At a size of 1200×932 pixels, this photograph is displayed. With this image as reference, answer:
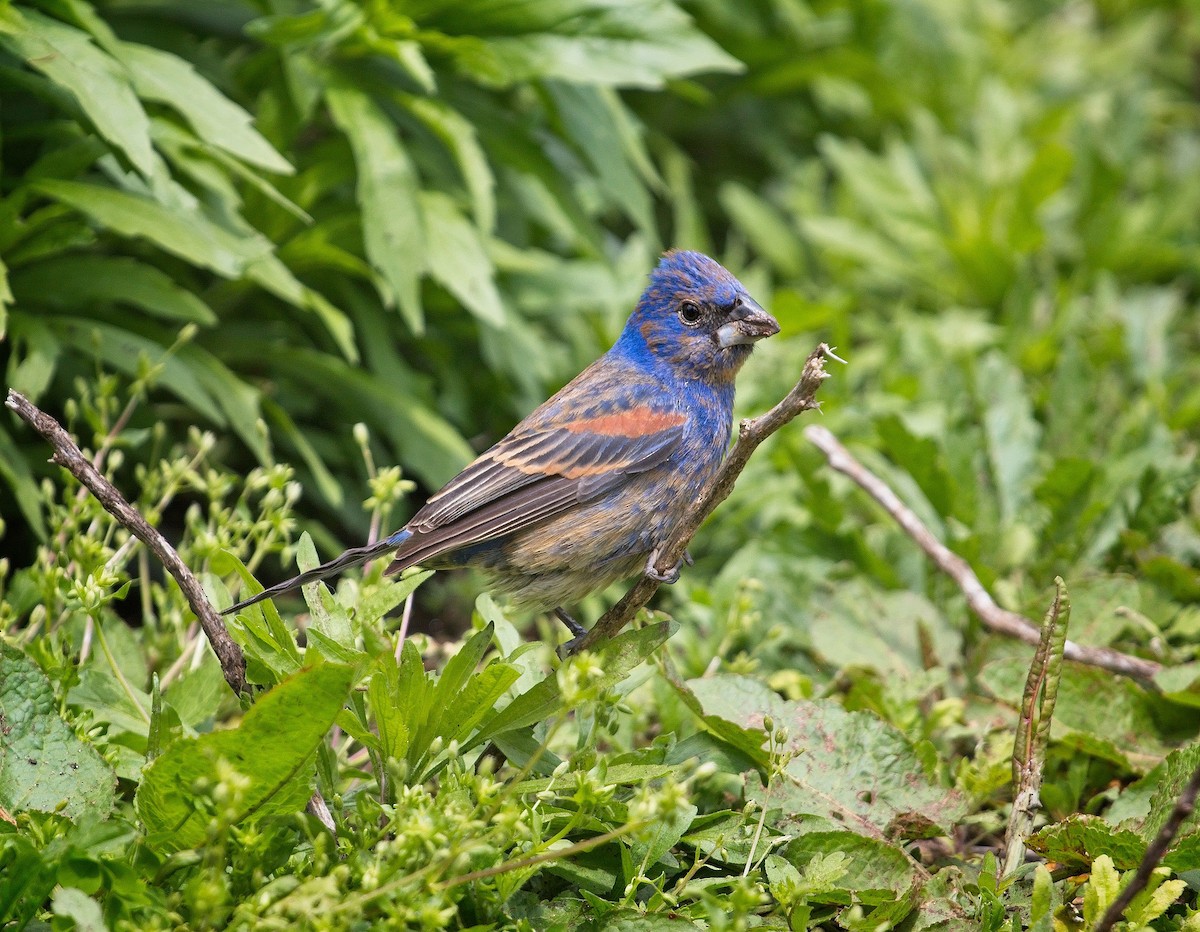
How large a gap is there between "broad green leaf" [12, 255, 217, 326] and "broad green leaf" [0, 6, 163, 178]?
51 centimetres

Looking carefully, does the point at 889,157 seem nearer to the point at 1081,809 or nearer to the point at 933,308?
the point at 933,308

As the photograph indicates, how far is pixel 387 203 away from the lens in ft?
13.3

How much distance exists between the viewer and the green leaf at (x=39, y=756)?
8.43 ft

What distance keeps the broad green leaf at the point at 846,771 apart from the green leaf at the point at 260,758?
1079 mm

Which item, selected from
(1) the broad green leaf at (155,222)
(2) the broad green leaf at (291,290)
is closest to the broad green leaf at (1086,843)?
(2) the broad green leaf at (291,290)

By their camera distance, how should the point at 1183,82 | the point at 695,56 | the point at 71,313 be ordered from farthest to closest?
the point at 1183,82 < the point at 695,56 < the point at 71,313

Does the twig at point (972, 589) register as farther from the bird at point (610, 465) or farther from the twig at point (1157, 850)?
the twig at point (1157, 850)

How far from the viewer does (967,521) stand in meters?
4.20

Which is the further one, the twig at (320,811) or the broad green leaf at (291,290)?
the broad green leaf at (291,290)

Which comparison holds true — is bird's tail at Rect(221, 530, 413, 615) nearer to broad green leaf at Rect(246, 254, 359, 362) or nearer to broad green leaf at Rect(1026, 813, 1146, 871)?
broad green leaf at Rect(246, 254, 359, 362)

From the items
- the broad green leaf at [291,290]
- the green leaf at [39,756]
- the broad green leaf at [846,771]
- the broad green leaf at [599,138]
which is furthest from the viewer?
the broad green leaf at [599,138]

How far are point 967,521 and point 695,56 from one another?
1.90 metres

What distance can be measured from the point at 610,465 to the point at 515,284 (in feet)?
6.03

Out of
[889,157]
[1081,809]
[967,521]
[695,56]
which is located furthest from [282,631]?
[889,157]
